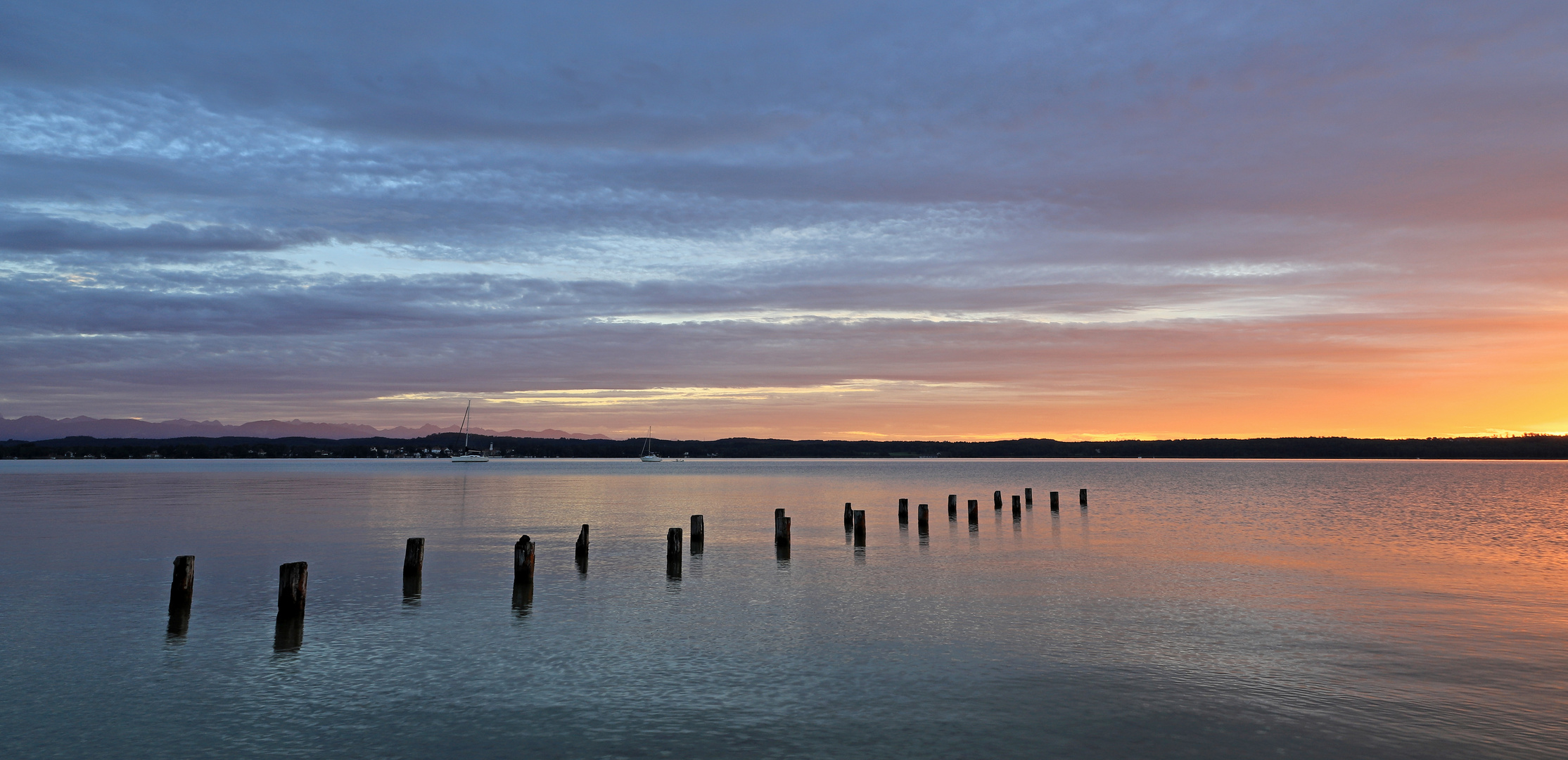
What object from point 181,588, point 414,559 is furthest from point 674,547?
point 181,588

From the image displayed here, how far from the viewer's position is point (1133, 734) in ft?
34.8

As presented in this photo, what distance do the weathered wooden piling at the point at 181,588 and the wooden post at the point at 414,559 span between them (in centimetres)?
→ 479

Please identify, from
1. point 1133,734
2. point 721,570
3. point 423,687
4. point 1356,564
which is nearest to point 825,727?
point 1133,734

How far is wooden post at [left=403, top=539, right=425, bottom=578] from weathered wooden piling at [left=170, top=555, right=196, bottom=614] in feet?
15.7

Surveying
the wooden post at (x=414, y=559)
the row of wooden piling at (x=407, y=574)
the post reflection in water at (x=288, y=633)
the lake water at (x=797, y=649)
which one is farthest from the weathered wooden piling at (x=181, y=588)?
the wooden post at (x=414, y=559)

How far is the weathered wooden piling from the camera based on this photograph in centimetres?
1712

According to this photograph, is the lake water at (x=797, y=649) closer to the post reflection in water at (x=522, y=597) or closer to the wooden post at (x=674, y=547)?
the post reflection in water at (x=522, y=597)

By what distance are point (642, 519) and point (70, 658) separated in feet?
96.9

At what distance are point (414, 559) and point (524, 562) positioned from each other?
2.92 meters

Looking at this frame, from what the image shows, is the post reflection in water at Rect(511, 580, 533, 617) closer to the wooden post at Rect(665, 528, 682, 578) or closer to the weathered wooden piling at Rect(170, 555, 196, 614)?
the wooden post at Rect(665, 528, 682, 578)

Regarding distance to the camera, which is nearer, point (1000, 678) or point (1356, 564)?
point (1000, 678)

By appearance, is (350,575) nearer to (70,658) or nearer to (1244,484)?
(70,658)

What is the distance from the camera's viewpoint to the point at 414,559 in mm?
21922

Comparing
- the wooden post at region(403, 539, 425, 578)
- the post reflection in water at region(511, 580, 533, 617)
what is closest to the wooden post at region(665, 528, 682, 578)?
the post reflection in water at region(511, 580, 533, 617)
